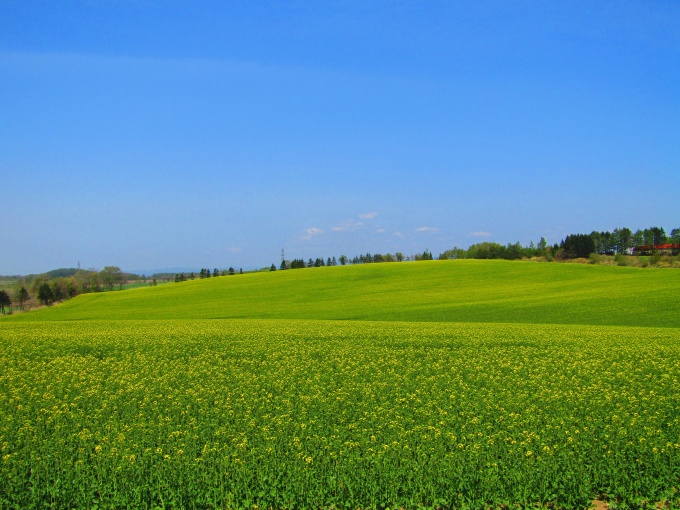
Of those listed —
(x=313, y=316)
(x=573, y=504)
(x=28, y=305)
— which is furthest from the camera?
(x=28, y=305)

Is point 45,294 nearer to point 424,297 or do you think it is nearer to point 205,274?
point 205,274

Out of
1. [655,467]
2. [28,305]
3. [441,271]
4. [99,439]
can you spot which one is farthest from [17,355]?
[28,305]

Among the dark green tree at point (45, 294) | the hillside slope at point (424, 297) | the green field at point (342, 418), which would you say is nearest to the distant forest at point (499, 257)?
the dark green tree at point (45, 294)

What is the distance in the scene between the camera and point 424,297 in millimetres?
46625

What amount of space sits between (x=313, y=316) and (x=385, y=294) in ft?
41.6

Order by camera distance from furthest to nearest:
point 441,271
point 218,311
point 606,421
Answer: point 441,271 → point 218,311 → point 606,421

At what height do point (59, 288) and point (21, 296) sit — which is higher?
point (59, 288)

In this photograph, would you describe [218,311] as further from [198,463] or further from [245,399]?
[198,463]

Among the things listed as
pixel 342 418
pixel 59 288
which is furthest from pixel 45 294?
pixel 342 418

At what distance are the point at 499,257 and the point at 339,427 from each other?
105m

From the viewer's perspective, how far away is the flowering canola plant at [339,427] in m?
8.47

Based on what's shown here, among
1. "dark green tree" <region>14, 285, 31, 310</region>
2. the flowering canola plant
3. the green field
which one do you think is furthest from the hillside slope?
"dark green tree" <region>14, 285, 31, 310</region>

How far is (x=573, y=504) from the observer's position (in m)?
8.27

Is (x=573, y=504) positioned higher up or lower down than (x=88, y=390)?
lower down
